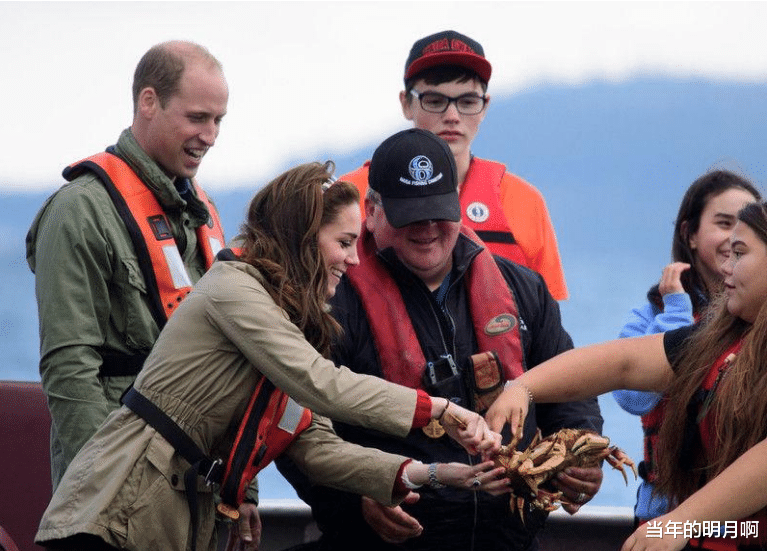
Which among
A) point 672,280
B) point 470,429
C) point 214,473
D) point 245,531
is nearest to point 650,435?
point 672,280

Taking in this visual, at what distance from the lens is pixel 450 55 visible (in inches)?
191

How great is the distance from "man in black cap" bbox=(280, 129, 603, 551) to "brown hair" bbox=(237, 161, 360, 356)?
1.49 ft

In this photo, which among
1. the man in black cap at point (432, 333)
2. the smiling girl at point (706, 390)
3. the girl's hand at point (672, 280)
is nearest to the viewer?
the smiling girl at point (706, 390)

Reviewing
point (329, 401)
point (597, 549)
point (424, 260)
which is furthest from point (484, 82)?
point (329, 401)

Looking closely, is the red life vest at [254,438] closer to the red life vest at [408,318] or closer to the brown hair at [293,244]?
the brown hair at [293,244]

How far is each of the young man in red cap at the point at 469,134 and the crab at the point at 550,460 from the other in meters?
1.29

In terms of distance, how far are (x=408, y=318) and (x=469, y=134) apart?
4.09 feet

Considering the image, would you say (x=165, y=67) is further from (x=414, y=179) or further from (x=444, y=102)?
(x=444, y=102)

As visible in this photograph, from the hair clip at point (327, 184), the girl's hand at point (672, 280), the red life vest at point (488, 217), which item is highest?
the hair clip at point (327, 184)

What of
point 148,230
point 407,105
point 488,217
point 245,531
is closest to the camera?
point 245,531

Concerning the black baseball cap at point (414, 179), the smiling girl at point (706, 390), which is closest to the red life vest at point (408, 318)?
the black baseball cap at point (414, 179)

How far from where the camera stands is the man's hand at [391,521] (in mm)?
3594

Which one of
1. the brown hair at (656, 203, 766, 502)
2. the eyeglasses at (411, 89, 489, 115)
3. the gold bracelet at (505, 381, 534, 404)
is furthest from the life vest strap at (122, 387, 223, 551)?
the eyeglasses at (411, 89, 489, 115)

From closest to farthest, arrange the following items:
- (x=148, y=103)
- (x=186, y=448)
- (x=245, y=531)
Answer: (x=186, y=448), (x=245, y=531), (x=148, y=103)
